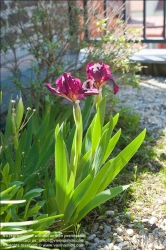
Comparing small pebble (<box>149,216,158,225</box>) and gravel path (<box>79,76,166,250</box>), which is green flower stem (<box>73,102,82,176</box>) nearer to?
gravel path (<box>79,76,166,250</box>)

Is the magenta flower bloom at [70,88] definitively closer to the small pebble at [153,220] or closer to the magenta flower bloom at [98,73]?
the magenta flower bloom at [98,73]

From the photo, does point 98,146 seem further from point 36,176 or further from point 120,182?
point 120,182

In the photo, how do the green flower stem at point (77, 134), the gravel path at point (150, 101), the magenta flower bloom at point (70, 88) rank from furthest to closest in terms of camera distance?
the gravel path at point (150, 101) < the green flower stem at point (77, 134) < the magenta flower bloom at point (70, 88)

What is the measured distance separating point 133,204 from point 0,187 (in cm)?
75

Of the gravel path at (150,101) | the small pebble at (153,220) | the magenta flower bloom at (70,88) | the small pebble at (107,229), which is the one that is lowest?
the small pebble at (107,229)

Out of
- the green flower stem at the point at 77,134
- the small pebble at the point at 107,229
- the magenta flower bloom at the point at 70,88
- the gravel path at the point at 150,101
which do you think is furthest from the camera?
the gravel path at the point at 150,101

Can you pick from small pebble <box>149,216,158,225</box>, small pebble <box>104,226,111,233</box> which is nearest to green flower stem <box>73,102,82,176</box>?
small pebble <box>104,226,111,233</box>

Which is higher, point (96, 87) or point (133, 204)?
point (96, 87)

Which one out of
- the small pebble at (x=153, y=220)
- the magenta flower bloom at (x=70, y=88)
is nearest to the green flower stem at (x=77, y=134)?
the magenta flower bloom at (x=70, y=88)

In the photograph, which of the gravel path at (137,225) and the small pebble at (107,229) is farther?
the small pebble at (107,229)

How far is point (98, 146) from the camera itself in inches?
75.4

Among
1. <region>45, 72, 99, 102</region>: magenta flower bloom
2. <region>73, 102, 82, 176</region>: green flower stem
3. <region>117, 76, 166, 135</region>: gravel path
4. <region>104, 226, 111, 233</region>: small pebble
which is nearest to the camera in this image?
<region>45, 72, 99, 102</region>: magenta flower bloom

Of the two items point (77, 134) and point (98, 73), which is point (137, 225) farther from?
point (98, 73)

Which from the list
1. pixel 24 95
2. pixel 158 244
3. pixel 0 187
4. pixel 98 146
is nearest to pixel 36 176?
pixel 0 187
